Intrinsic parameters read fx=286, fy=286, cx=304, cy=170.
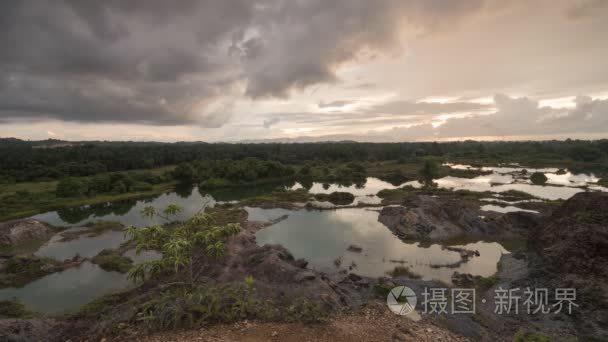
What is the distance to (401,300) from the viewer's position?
53.3ft

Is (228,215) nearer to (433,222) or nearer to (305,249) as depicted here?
(305,249)

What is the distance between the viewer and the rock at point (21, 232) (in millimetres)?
27625

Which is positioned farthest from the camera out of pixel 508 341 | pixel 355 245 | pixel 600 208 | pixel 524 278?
pixel 355 245

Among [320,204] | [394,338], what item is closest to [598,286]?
[394,338]

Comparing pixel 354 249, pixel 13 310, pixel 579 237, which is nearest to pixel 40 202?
pixel 13 310

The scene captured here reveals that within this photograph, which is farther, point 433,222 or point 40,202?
point 40,202

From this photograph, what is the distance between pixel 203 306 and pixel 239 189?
52.2 m

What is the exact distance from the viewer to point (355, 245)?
2667 centimetres

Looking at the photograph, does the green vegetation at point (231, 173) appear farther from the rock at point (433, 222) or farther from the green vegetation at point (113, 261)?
the rock at point (433, 222)

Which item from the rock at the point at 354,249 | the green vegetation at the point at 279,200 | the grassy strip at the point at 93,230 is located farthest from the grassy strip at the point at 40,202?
the rock at the point at 354,249

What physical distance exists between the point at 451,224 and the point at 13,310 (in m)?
35.6

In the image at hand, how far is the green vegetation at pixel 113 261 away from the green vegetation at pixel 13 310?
→ 5.33 m

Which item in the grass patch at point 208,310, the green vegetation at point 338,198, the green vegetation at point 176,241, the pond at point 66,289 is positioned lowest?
the pond at point 66,289

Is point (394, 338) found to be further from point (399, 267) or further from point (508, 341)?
point (399, 267)
